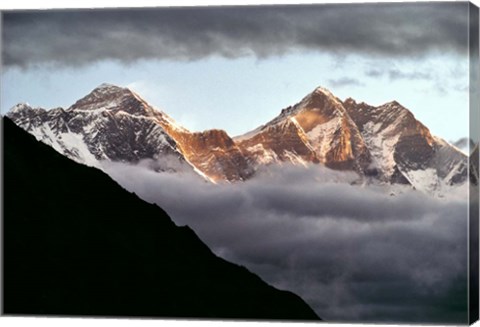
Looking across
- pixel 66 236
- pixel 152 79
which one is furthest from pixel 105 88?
pixel 66 236

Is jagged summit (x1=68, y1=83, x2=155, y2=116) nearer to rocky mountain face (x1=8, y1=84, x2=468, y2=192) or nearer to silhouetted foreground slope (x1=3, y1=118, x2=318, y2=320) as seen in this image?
rocky mountain face (x1=8, y1=84, x2=468, y2=192)

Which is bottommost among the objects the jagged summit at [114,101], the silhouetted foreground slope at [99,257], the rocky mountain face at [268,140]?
the silhouetted foreground slope at [99,257]

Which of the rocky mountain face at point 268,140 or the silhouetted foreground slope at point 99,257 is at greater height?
the rocky mountain face at point 268,140

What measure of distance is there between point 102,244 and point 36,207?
0.70 metres

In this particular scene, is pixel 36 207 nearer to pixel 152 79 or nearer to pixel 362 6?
pixel 152 79

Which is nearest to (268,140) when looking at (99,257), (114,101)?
(114,101)

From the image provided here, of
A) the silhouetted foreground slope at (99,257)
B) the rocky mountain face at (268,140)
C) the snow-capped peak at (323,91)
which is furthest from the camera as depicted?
the silhouetted foreground slope at (99,257)

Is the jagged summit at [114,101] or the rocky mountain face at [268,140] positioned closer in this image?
the rocky mountain face at [268,140]

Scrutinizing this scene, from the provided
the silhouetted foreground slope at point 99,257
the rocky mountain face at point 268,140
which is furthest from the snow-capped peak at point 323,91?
the silhouetted foreground slope at point 99,257

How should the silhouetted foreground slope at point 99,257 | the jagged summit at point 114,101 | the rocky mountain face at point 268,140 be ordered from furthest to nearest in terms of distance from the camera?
1. the jagged summit at point 114,101
2. the silhouetted foreground slope at point 99,257
3. the rocky mountain face at point 268,140

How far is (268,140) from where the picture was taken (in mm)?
13312

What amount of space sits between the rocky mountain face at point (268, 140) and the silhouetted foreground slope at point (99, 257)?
257 mm

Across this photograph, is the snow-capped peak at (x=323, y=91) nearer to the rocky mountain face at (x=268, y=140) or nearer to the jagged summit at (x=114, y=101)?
the rocky mountain face at (x=268, y=140)

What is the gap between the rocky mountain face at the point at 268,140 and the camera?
42.5 feet
